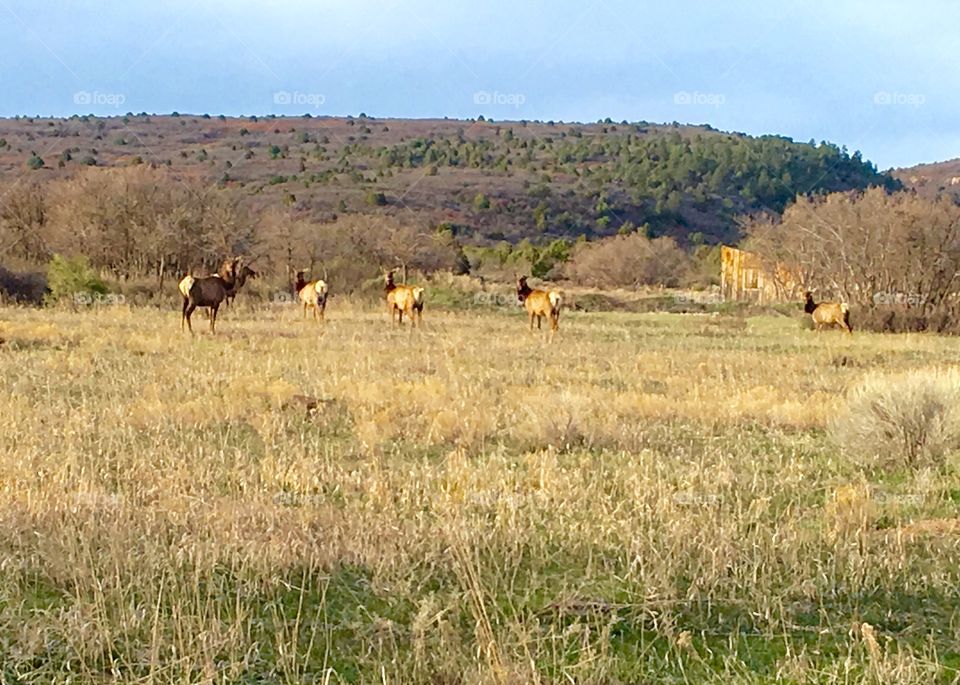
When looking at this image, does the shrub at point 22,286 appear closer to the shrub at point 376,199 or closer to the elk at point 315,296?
the elk at point 315,296

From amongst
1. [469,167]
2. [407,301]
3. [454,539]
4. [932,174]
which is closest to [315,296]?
[407,301]

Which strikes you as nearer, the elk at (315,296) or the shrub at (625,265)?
the elk at (315,296)

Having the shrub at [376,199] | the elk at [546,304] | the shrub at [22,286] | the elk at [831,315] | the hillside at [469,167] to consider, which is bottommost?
the elk at [831,315]

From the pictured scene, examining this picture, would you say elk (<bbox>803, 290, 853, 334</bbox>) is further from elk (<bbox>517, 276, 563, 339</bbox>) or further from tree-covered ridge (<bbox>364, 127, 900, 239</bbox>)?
tree-covered ridge (<bbox>364, 127, 900, 239</bbox>)

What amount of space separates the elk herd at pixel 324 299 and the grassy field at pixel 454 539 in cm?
943

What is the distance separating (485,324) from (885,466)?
18.2m

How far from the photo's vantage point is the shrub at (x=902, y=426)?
349 inches

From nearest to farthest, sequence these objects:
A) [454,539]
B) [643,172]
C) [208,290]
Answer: [454,539] → [208,290] → [643,172]

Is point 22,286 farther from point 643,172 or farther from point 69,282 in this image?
point 643,172

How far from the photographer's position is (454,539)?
555cm

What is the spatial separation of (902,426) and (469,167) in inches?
3478

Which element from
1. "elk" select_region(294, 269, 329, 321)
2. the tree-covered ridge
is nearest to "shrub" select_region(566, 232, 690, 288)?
the tree-covered ridge

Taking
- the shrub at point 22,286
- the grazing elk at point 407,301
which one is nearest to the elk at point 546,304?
the grazing elk at point 407,301

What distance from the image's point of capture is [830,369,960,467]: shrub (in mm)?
8875
